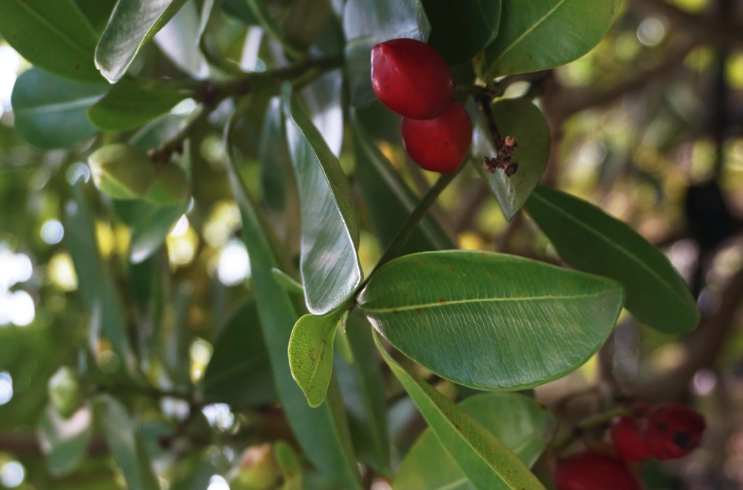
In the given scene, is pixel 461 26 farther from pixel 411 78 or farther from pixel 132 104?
pixel 132 104

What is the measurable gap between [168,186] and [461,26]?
307mm

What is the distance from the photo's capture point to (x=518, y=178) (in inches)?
16.0

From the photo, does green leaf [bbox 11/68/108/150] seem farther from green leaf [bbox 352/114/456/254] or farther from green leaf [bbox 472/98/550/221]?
green leaf [bbox 472/98/550/221]

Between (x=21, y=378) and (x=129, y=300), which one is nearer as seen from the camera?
(x=129, y=300)

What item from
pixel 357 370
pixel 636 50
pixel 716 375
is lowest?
pixel 716 375

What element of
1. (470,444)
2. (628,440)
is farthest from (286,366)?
(628,440)

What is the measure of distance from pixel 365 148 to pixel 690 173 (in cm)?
123

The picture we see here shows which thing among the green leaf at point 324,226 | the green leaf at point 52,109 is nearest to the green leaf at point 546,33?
the green leaf at point 324,226

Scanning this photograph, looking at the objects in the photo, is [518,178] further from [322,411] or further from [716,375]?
[716,375]

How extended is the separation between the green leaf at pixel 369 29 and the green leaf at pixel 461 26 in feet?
0.09

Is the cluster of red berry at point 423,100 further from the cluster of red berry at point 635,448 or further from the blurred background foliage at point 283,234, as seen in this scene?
the cluster of red berry at point 635,448

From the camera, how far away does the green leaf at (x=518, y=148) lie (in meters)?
0.40

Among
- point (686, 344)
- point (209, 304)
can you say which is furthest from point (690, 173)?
point (209, 304)

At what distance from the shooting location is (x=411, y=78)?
15.7 inches
